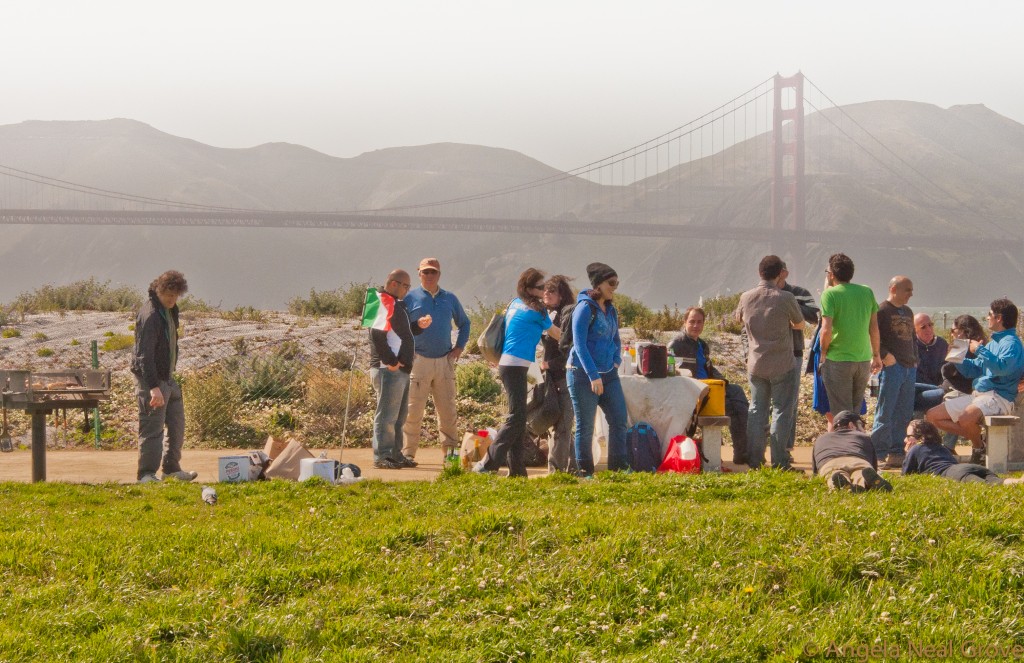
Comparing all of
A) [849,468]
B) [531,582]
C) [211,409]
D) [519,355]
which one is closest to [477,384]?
[211,409]

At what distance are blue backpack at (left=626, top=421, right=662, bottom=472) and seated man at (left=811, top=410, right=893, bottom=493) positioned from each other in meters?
1.08

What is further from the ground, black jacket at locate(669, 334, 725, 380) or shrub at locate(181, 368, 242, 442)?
black jacket at locate(669, 334, 725, 380)

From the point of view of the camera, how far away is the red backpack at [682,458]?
7.23 m

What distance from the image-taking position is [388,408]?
8.25 meters

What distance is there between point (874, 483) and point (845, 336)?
1.82 metres

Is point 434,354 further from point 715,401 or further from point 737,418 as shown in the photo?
point 737,418

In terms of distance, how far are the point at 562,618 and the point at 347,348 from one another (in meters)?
11.6

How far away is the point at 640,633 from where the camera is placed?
4.02 m

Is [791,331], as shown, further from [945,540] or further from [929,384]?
[945,540]

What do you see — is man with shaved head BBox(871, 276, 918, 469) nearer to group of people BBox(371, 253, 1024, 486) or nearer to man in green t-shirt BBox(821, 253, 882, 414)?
group of people BBox(371, 253, 1024, 486)

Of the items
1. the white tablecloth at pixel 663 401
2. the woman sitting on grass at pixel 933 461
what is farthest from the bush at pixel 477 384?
the woman sitting on grass at pixel 933 461

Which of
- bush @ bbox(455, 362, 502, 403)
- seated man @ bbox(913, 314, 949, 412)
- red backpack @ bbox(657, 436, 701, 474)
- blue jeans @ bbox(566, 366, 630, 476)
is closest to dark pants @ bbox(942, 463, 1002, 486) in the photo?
red backpack @ bbox(657, 436, 701, 474)

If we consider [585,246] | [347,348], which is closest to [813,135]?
[585,246]

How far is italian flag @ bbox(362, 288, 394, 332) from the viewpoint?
26.5ft
